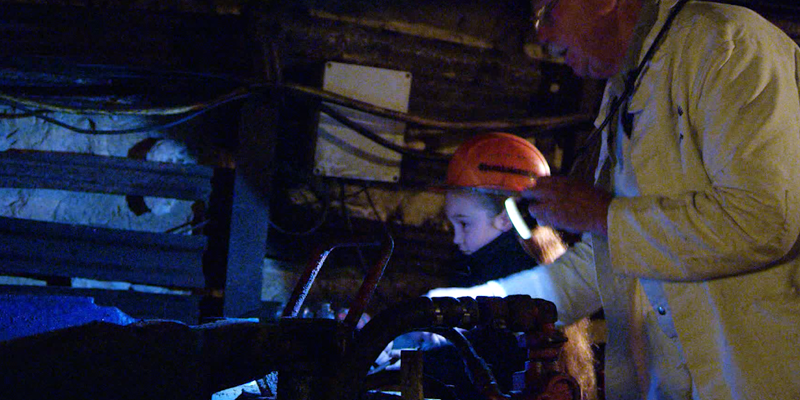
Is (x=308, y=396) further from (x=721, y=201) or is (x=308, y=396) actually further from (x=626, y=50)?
(x=626, y=50)

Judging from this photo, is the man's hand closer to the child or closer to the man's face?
the man's face

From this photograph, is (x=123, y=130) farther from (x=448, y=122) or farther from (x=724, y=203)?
(x=724, y=203)

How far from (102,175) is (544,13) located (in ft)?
12.3

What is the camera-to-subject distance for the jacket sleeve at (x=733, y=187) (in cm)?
173

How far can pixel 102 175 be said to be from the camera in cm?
479

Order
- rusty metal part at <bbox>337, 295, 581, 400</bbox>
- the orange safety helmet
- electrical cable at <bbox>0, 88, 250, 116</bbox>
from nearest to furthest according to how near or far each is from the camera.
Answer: rusty metal part at <bbox>337, 295, 581, 400</bbox> < the orange safety helmet < electrical cable at <bbox>0, 88, 250, 116</bbox>

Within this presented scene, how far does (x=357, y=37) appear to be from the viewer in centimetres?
502

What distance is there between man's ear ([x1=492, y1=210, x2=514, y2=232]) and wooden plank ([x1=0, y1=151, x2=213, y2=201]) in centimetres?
229

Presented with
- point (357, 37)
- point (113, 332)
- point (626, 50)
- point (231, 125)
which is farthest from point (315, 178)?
point (113, 332)

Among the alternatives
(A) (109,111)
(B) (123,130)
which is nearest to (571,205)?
(A) (109,111)

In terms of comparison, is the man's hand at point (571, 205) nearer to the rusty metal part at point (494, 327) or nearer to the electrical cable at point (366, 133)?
the rusty metal part at point (494, 327)

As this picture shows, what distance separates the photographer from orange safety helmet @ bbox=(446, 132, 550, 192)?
14.1 ft

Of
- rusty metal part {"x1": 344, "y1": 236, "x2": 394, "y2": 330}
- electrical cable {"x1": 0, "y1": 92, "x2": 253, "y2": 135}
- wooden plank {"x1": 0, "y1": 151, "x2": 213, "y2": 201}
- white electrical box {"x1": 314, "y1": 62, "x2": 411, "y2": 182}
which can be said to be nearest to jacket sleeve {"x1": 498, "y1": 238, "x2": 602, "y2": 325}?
rusty metal part {"x1": 344, "y1": 236, "x2": 394, "y2": 330}

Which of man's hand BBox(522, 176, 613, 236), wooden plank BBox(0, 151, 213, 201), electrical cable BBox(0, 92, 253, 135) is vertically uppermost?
man's hand BBox(522, 176, 613, 236)
